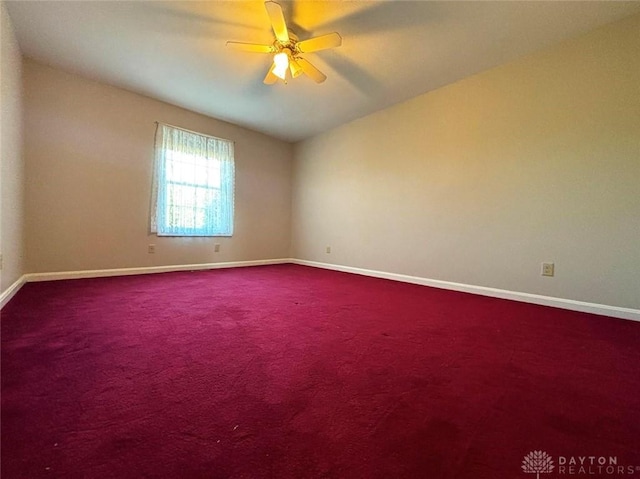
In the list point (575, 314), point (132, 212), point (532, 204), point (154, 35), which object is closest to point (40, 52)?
point (154, 35)

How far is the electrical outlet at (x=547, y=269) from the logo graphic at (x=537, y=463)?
7.42ft

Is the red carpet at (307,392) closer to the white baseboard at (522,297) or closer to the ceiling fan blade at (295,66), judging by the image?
the white baseboard at (522,297)

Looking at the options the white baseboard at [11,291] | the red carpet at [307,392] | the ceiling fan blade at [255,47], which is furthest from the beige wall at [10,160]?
the ceiling fan blade at [255,47]

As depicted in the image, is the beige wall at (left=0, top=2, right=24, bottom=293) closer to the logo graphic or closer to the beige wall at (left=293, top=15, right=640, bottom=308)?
the logo graphic

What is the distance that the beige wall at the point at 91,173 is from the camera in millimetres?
2963

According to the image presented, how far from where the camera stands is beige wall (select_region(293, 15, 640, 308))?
2.18m

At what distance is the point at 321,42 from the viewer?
2172mm

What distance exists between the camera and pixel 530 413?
0.98 meters

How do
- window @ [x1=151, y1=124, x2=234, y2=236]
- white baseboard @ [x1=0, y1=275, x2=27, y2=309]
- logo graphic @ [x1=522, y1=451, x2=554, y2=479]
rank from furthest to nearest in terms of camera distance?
window @ [x1=151, y1=124, x2=234, y2=236], white baseboard @ [x1=0, y1=275, x2=27, y2=309], logo graphic @ [x1=522, y1=451, x2=554, y2=479]

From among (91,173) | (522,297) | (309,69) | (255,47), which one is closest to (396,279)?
(522,297)

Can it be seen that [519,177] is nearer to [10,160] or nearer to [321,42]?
[321,42]

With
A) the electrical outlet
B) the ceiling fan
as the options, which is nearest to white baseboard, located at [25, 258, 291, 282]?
the ceiling fan

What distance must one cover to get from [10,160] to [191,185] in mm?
1886

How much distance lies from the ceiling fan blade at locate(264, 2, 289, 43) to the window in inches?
95.5
